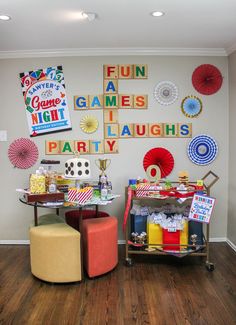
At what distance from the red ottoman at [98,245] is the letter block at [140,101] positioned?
1.46 metres

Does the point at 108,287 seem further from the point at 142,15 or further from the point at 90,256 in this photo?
the point at 142,15

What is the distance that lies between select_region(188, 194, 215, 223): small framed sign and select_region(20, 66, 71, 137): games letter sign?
68.5 inches

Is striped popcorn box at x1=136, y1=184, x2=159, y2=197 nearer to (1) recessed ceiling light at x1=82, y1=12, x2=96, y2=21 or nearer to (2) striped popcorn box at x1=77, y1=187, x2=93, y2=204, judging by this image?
(2) striped popcorn box at x1=77, y1=187, x2=93, y2=204

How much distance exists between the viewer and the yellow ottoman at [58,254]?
9.21 feet

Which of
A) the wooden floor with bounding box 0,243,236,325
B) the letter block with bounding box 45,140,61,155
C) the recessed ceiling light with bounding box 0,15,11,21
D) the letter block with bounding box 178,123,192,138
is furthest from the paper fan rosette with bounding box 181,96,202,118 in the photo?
the recessed ceiling light with bounding box 0,15,11,21

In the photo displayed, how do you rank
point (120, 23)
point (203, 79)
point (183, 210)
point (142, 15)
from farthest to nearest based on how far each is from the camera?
1. point (203, 79)
2. point (183, 210)
3. point (120, 23)
4. point (142, 15)

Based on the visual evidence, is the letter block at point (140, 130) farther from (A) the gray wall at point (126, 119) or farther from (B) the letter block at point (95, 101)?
(B) the letter block at point (95, 101)

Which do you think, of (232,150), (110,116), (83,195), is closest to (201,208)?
(232,150)

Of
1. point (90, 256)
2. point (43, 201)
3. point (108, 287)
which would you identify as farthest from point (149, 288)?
point (43, 201)

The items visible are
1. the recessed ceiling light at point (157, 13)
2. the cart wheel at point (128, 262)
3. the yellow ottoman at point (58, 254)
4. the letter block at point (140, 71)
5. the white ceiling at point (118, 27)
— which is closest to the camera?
the white ceiling at point (118, 27)

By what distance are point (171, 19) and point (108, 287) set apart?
2.43 metres

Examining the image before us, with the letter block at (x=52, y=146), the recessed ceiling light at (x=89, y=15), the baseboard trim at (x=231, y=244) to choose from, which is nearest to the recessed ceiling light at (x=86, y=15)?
the recessed ceiling light at (x=89, y=15)

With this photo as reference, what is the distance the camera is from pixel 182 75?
3.81 metres

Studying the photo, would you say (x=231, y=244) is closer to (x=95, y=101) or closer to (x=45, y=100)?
(x=95, y=101)
